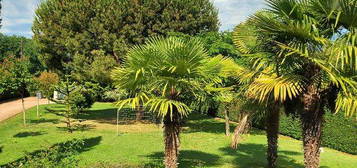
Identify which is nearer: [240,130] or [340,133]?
[240,130]

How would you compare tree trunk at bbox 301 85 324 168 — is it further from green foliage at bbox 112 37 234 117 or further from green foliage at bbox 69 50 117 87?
green foliage at bbox 69 50 117 87

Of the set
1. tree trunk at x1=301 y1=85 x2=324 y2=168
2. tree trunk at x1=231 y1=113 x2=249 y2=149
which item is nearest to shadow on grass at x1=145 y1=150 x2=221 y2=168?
tree trunk at x1=231 y1=113 x2=249 y2=149

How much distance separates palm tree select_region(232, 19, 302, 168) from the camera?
6227 mm

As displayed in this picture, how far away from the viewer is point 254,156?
43.8ft

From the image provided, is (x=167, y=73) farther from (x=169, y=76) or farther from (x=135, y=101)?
(x=135, y=101)

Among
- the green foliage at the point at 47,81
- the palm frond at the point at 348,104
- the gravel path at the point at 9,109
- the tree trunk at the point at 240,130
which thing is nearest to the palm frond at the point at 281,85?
the palm frond at the point at 348,104

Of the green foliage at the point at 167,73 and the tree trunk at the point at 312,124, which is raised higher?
the green foliage at the point at 167,73

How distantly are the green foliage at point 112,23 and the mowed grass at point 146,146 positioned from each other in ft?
18.5

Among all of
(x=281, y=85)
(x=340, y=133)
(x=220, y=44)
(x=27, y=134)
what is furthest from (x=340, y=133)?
(x=27, y=134)

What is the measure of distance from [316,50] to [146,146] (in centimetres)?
1038

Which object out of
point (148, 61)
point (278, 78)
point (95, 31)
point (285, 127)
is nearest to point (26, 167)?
point (148, 61)

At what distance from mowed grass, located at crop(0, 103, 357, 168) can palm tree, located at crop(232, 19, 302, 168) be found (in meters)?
3.18

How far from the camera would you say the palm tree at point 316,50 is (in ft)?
18.4

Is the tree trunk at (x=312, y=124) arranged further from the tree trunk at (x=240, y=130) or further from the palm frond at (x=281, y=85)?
the tree trunk at (x=240, y=130)
